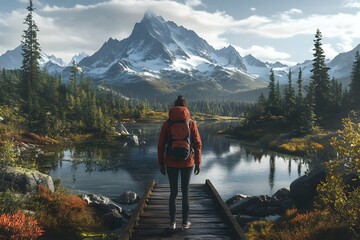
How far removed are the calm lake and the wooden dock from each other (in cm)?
1394

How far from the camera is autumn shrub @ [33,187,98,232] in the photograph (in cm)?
1532

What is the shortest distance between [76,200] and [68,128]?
59.9 m

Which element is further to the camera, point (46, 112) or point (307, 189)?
point (46, 112)

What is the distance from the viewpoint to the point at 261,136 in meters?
77.1

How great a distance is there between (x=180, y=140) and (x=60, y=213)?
9.28 metres

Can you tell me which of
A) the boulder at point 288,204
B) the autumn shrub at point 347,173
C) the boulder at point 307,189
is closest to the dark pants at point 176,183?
the autumn shrub at point 347,173

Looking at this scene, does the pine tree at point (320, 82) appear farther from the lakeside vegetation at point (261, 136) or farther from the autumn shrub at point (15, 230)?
the autumn shrub at point (15, 230)

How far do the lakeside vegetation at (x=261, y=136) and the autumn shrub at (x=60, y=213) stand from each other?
4 cm

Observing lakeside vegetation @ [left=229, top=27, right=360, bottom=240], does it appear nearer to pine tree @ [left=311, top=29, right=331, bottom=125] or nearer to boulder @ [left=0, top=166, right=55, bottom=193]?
pine tree @ [left=311, top=29, right=331, bottom=125]

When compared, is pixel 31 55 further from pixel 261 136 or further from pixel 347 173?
pixel 347 173

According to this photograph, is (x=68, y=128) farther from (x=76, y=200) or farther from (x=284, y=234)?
(x=284, y=234)

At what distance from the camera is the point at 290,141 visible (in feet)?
205

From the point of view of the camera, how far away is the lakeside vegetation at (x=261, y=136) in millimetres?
10352

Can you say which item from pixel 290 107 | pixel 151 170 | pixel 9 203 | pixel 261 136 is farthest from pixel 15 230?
pixel 290 107
